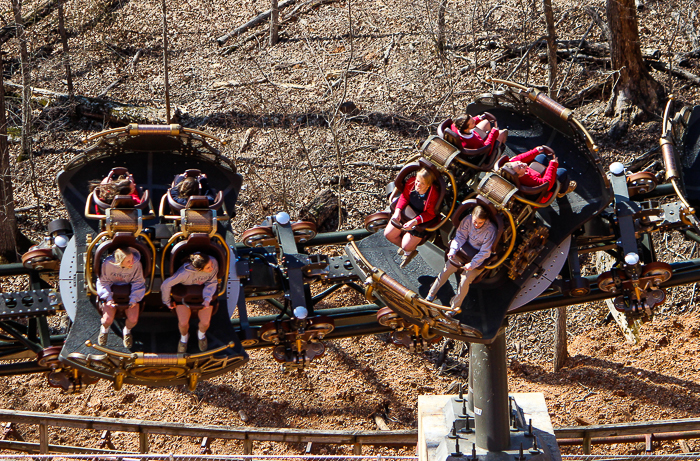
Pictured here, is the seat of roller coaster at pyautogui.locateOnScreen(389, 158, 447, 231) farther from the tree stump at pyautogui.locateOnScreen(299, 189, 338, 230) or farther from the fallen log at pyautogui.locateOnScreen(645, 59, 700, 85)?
the fallen log at pyautogui.locateOnScreen(645, 59, 700, 85)

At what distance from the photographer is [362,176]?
17.9 metres

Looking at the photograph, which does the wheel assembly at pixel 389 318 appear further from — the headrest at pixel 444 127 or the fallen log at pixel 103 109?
the fallen log at pixel 103 109

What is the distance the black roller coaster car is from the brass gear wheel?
0.01 meters

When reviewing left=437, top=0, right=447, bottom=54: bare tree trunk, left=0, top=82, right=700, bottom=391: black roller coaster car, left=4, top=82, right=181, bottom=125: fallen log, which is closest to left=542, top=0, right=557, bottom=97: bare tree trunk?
left=0, top=82, right=700, bottom=391: black roller coaster car

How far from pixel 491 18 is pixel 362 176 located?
6146 mm

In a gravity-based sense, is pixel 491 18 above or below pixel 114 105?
above

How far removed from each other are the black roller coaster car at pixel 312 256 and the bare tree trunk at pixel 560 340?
527cm

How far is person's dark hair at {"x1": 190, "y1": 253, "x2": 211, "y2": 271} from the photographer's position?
276 inches

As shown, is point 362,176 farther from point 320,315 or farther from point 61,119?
point 320,315

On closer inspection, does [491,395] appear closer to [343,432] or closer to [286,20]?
[343,432]

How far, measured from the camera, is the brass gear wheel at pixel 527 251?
24.5ft

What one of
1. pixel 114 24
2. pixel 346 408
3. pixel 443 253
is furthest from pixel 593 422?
pixel 114 24

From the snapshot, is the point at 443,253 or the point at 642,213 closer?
the point at 443,253

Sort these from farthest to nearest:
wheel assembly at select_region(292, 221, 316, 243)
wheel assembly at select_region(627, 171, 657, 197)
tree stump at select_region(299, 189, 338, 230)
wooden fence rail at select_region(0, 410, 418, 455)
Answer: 1. tree stump at select_region(299, 189, 338, 230)
2. wooden fence rail at select_region(0, 410, 418, 455)
3. wheel assembly at select_region(627, 171, 657, 197)
4. wheel assembly at select_region(292, 221, 316, 243)
